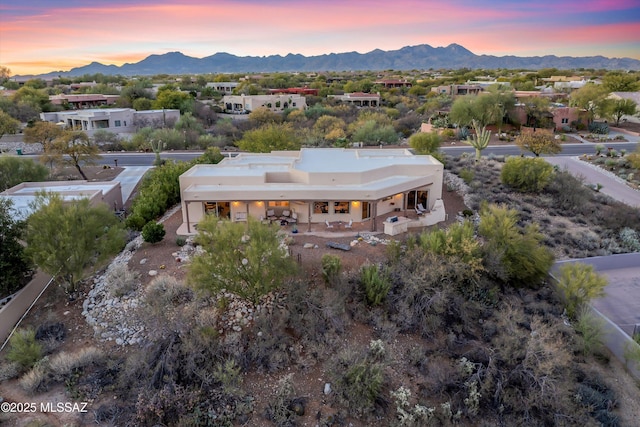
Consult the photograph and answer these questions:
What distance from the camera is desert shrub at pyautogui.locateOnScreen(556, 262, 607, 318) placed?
18809mm

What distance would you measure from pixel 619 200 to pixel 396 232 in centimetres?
1995

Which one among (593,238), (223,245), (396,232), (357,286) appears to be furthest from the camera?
(593,238)

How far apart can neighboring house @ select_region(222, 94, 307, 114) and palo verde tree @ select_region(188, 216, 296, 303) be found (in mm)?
61440

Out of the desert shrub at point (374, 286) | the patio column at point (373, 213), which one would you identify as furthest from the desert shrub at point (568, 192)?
the desert shrub at point (374, 286)

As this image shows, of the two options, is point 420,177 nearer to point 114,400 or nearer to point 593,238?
point 593,238

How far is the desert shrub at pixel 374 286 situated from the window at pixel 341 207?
674 cm

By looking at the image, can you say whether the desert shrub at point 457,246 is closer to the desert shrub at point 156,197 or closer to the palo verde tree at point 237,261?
the palo verde tree at point 237,261

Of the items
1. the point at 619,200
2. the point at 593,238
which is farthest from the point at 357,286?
the point at 619,200

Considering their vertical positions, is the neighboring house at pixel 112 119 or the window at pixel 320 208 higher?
the neighboring house at pixel 112 119

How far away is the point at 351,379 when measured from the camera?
14898 millimetres

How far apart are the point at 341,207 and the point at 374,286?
7512 millimetres

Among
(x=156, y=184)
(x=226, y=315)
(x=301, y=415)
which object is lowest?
(x=301, y=415)

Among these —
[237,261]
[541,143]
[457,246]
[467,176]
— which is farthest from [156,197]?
[541,143]

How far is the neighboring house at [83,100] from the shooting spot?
77062 millimetres
